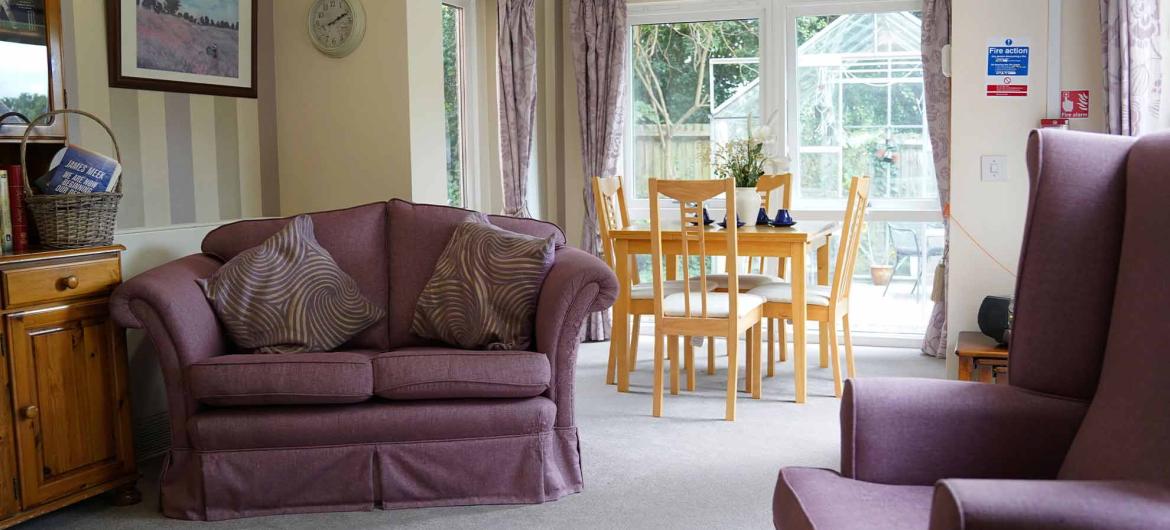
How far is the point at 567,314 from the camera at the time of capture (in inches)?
130

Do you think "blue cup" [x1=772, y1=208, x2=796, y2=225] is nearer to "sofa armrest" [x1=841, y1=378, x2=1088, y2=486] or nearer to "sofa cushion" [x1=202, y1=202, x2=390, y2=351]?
"sofa cushion" [x1=202, y1=202, x2=390, y2=351]

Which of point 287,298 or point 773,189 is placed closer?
point 287,298

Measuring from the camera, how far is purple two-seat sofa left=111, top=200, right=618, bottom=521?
3.09 metres

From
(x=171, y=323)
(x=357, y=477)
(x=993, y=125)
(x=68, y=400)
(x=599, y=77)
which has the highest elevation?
(x=599, y=77)

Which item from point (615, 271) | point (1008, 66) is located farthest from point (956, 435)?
point (615, 271)

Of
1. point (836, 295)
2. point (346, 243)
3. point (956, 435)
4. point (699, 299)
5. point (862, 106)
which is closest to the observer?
point (956, 435)

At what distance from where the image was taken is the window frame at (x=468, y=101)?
5715mm

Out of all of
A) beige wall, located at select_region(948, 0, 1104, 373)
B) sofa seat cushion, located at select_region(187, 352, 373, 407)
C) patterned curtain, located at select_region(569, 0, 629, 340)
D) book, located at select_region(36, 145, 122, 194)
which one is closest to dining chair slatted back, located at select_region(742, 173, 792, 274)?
patterned curtain, located at select_region(569, 0, 629, 340)

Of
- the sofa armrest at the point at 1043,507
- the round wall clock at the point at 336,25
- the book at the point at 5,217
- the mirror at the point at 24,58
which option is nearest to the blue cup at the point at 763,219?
the round wall clock at the point at 336,25

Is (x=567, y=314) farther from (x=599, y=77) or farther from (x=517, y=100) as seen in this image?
(x=599, y=77)

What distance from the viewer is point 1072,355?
6.62ft

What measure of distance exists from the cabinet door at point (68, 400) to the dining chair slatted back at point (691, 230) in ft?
7.19

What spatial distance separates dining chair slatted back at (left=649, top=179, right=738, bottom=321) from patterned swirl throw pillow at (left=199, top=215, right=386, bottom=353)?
54.2 inches

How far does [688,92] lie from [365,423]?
11.9 ft
